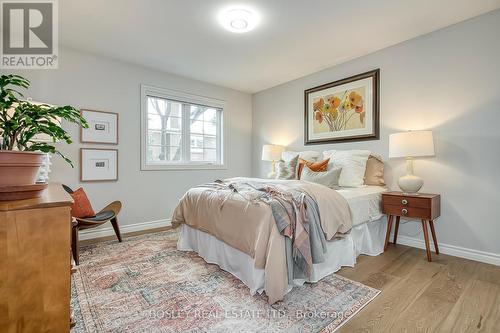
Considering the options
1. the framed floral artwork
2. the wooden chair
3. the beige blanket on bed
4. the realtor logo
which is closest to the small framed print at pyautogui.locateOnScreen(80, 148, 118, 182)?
the wooden chair

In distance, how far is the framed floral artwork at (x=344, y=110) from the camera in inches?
127

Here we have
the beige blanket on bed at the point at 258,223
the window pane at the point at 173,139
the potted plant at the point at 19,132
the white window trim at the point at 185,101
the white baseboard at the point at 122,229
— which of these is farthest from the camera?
the window pane at the point at 173,139

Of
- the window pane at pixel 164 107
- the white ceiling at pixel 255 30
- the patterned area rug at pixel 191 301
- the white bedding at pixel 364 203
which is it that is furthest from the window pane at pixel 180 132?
the white bedding at pixel 364 203

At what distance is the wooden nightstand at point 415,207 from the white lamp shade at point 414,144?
43cm

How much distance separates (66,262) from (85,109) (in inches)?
116

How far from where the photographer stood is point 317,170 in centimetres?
310

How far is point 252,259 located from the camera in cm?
189

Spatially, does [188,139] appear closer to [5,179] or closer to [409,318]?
[5,179]

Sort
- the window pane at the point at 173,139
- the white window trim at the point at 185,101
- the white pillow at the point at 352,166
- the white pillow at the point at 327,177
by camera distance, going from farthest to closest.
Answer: the window pane at the point at 173,139 < the white window trim at the point at 185,101 < the white pillow at the point at 352,166 < the white pillow at the point at 327,177

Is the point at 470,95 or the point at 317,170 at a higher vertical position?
the point at 470,95

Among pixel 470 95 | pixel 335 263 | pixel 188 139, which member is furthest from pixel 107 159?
pixel 470 95

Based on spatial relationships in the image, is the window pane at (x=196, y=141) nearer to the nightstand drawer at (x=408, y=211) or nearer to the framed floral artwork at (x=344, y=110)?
the framed floral artwork at (x=344, y=110)

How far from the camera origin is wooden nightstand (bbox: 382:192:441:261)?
239cm

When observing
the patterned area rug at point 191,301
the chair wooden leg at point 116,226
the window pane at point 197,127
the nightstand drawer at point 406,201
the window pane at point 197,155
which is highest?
the window pane at point 197,127
